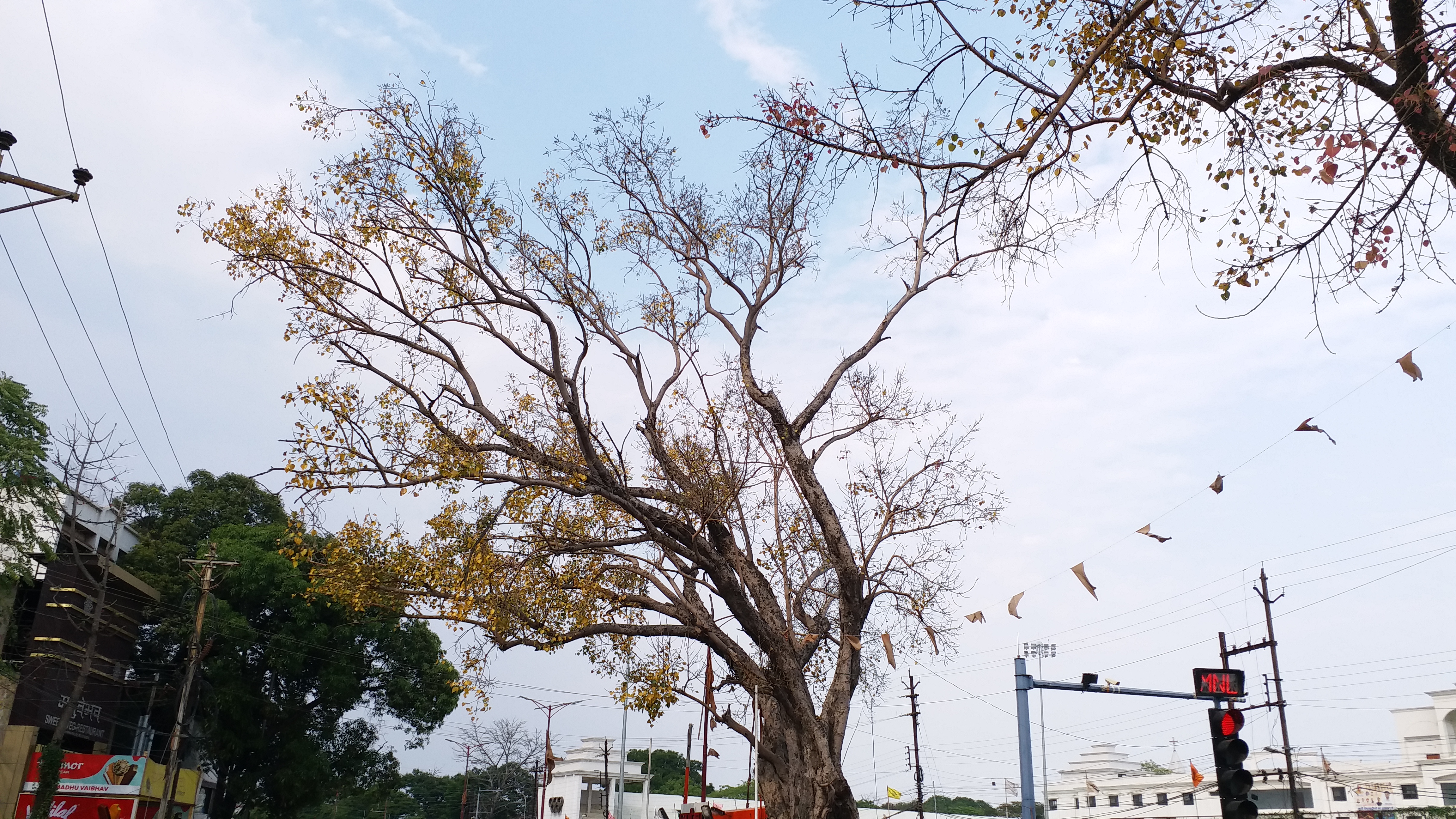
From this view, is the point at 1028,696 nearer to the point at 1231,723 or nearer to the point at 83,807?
the point at 1231,723

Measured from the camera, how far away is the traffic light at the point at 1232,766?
336 inches

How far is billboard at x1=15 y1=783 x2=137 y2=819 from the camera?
82.8 ft

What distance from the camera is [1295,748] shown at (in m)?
36.5

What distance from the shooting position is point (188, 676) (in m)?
26.6

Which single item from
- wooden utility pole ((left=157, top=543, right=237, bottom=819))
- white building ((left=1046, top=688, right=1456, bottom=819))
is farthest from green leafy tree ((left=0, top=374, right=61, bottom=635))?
white building ((left=1046, top=688, right=1456, bottom=819))

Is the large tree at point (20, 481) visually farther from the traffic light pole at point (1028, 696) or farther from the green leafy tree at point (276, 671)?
the traffic light pole at point (1028, 696)

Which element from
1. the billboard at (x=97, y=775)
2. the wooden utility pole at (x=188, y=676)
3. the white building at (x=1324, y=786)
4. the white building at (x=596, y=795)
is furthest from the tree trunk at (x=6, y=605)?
the white building at (x=1324, y=786)

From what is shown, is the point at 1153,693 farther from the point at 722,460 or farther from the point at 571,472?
the point at 571,472

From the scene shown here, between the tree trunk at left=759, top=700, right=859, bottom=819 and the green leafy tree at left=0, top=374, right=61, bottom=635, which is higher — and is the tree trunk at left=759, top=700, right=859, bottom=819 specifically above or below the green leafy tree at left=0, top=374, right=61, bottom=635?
below

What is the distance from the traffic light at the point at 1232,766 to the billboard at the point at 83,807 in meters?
26.9

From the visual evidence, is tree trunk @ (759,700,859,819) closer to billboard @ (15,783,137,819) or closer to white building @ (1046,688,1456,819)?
billboard @ (15,783,137,819)

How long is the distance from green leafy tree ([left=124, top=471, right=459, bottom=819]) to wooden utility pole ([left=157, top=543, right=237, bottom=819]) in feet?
2.88

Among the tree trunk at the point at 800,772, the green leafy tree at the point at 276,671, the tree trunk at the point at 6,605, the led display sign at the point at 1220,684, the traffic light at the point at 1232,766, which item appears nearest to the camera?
the traffic light at the point at 1232,766

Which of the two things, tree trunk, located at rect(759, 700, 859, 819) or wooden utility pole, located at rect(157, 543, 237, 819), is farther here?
wooden utility pole, located at rect(157, 543, 237, 819)
